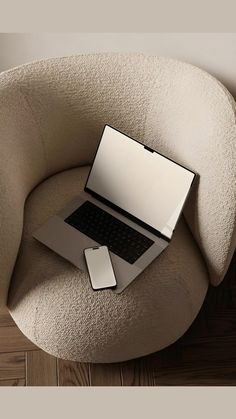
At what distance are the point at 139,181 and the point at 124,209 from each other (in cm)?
8

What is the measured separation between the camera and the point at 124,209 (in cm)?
134

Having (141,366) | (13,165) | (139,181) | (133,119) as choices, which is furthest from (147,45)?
(141,366)

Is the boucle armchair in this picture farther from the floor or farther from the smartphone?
the floor

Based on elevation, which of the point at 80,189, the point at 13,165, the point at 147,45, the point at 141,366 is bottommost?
the point at 141,366

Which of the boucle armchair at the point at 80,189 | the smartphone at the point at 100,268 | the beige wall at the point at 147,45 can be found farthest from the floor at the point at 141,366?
the beige wall at the point at 147,45

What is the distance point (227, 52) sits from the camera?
4.28 ft

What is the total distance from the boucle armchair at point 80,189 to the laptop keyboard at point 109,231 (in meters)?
0.05

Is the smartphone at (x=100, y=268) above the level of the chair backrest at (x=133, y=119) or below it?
below

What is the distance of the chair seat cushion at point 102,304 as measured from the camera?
119cm

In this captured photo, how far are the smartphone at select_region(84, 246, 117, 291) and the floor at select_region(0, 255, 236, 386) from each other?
300 mm

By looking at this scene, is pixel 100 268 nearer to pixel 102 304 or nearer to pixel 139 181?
pixel 102 304

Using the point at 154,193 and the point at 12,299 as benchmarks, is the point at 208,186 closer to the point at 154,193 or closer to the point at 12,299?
the point at 154,193

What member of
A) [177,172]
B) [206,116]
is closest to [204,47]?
[206,116]

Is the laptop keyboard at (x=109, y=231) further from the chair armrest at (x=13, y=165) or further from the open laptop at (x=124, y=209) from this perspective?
the chair armrest at (x=13, y=165)
